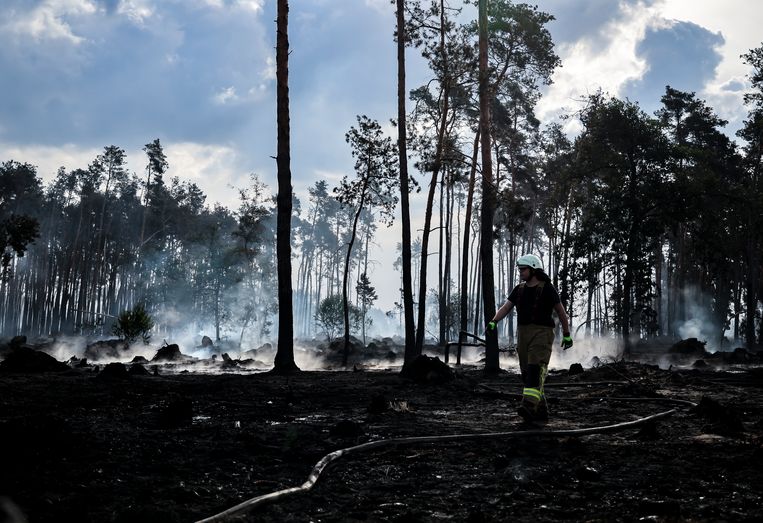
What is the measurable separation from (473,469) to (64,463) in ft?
9.82

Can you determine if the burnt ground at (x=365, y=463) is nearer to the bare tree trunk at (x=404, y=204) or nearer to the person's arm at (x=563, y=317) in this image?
the person's arm at (x=563, y=317)

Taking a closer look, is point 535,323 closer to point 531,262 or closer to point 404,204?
Answer: point 531,262

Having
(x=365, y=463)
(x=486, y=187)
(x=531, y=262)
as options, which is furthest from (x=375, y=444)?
(x=486, y=187)

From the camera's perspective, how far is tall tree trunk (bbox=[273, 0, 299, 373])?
14820 millimetres

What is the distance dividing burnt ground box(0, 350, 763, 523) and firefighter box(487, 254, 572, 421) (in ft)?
1.94

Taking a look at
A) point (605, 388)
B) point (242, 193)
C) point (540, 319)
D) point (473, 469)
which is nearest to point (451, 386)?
point (605, 388)

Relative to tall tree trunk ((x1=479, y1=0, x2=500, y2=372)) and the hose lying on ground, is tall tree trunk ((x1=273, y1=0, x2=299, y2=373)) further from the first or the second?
the hose lying on ground

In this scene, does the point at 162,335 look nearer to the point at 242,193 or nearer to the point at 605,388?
the point at 242,193

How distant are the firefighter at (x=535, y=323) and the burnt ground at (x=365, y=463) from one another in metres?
0.59

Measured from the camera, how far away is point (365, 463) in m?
4.63

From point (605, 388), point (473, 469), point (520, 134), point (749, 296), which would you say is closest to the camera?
point (473, 469)

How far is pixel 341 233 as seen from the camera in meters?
87.1

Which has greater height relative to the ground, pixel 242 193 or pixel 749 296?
pixel 242 193

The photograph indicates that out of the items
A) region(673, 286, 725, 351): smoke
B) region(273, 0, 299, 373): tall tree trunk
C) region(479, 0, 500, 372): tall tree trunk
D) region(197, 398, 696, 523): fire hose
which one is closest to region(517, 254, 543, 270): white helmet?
region(197, 398, 696, 523): fire hose
